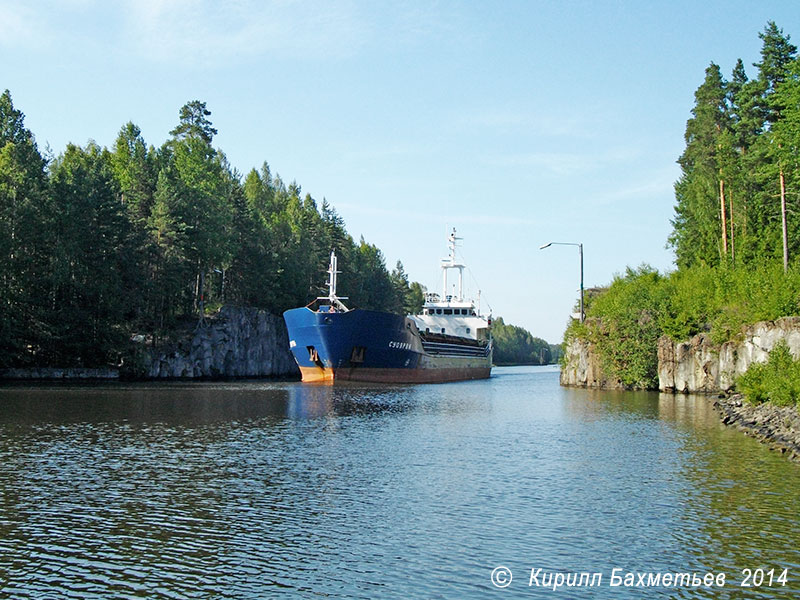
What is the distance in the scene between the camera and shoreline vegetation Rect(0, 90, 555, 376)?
61125mm

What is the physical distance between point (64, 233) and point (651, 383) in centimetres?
4910

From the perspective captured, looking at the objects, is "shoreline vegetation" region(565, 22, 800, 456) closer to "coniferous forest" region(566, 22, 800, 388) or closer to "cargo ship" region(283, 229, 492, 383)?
"coniferous forest" region(566, 22, 800, 388)

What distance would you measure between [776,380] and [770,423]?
5287 mm

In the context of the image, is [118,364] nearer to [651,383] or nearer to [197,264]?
[197,264]

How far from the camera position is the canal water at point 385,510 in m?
12.4

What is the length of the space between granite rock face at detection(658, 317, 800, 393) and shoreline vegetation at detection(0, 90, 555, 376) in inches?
1823

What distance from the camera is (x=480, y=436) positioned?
3028 centimetres

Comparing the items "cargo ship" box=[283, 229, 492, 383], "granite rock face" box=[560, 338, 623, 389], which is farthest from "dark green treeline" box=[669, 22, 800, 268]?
"cargo ship" box=[283, 229, 492, 383]

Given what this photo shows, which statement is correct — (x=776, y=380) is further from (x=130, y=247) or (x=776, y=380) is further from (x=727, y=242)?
(x=130, y=247)

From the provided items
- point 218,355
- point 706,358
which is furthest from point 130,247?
point 706,358

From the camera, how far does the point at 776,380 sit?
112ft

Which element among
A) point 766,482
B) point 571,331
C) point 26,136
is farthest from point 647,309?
point 26,136

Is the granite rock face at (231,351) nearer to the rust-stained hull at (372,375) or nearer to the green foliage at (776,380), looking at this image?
the rust-stained hull at (372,375)

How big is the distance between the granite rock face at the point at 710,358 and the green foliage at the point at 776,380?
3.80 m
